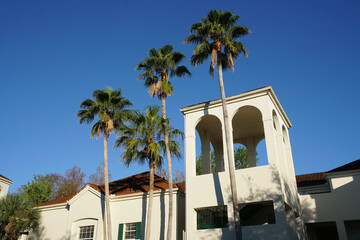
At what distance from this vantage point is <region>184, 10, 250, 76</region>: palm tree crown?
19797 millimetres

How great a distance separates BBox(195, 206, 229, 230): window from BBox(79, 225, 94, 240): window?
30.1ft

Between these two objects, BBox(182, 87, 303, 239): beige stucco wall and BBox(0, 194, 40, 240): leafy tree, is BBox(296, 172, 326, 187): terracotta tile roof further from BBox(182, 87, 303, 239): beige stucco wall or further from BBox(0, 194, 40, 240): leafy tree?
BBox(0, 194, 40, 240): leafy tree

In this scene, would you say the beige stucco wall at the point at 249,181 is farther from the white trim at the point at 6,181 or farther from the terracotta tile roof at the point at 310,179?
the white trim at the point at 6,181

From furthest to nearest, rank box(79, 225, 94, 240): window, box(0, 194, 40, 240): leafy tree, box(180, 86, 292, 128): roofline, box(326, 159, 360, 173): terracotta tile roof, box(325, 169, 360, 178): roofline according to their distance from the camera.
A: box(0, 194, 40, 240): leafy tree < box(79, 225, 94, 240): window < box(326, 159, 360, 173): terracotta tile roof < box(325, 169, 360, 178): roofline < box(180, 86, 292, 128): roofline

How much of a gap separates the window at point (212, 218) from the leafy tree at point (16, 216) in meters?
14.7

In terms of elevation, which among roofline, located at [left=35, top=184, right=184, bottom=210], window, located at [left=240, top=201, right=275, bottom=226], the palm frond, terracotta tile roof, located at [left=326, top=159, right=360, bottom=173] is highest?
the palm frond

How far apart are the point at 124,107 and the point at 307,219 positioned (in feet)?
49.5

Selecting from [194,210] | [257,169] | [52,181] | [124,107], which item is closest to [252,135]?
[257,169]

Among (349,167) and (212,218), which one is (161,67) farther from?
(349,167)

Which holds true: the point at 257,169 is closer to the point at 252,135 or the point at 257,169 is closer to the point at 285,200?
the point at 285,200

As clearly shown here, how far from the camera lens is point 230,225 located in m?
17.3

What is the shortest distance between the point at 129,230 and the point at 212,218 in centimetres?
679

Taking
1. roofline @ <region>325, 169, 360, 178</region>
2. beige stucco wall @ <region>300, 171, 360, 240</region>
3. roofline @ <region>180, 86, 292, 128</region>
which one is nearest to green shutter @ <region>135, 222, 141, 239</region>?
roofline @ <region>180, 86, 292, 128</region>

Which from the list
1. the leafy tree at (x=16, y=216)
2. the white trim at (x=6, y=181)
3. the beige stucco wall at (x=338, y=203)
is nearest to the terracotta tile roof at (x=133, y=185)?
the leafy tree at (x=16, y=216)
